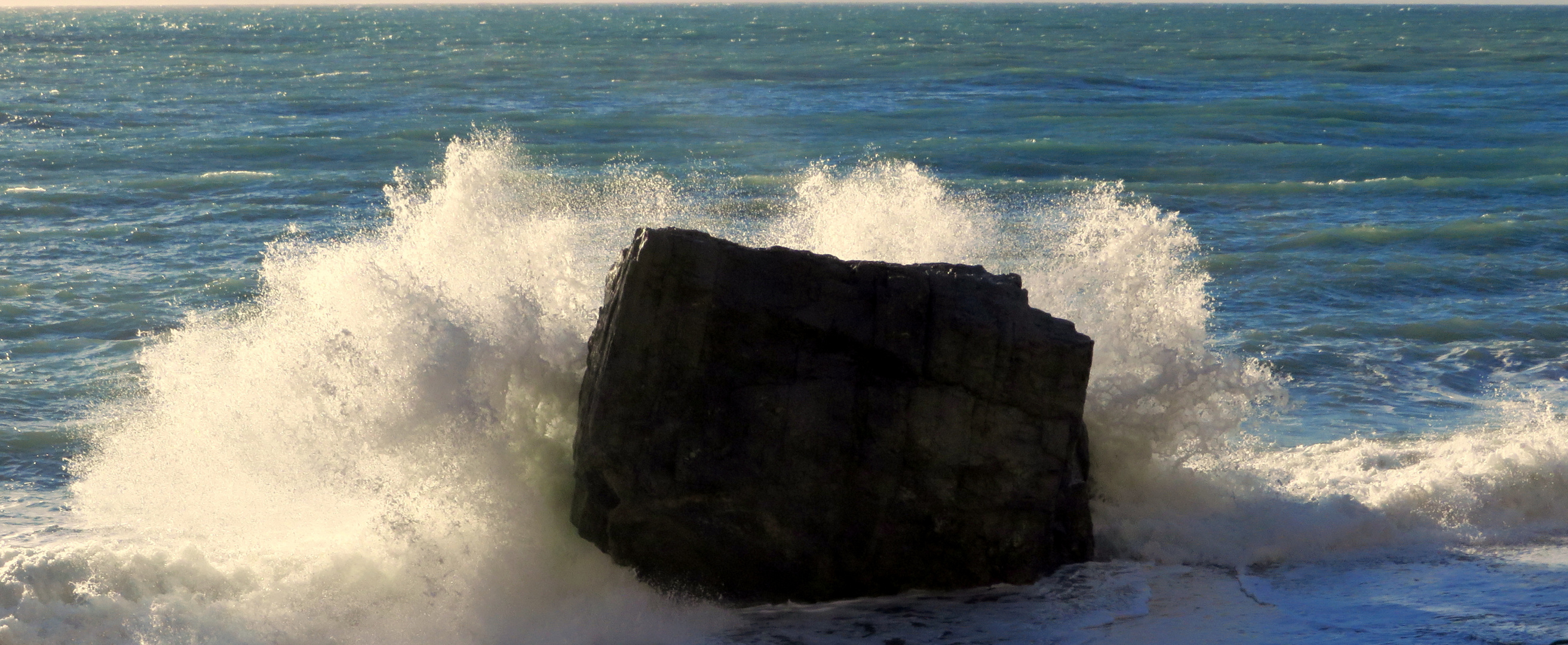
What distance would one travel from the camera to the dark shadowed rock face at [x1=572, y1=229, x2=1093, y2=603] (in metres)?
5.13

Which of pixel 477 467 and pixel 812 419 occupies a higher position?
pixel 812 419

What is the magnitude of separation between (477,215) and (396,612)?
2600 millimetres

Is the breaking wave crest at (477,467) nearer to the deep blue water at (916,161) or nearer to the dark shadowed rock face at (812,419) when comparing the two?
the dark shadowed rock face at (812,419)

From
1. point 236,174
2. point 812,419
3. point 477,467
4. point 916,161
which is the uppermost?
point 916,161

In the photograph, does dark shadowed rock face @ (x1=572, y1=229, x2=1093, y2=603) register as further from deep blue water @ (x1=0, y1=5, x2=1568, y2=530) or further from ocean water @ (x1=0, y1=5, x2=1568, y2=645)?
deep blue water @ (x1=0, y1=5, x2=1568, y2=530)

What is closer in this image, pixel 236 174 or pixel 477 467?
pixel 477 467

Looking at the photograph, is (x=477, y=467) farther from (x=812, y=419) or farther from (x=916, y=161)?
(x=916, y=161)

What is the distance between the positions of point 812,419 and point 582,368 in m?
1.37

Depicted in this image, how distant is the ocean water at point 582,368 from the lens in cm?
523

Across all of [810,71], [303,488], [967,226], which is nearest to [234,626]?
[303,488]

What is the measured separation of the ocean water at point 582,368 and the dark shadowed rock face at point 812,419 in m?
0.26

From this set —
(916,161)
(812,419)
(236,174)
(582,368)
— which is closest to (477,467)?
(582,368)

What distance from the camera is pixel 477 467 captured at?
226 inches

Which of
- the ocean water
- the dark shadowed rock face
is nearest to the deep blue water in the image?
the ocean water
